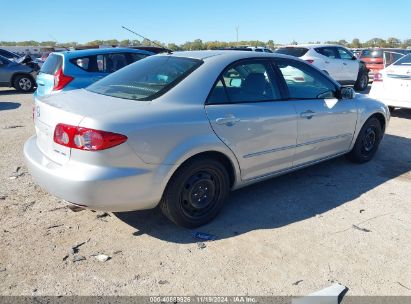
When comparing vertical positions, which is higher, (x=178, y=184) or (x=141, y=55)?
(x=141, y=55)

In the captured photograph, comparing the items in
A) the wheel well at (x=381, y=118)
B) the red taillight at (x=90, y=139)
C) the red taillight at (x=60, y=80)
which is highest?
the red taillight at (x=60, y=80)

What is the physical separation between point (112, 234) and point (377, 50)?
16.9 meters

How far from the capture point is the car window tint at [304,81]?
4.31 meters

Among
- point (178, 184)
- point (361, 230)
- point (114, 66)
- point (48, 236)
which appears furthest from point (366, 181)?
point (114, 66)

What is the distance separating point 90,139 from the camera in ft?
9.50

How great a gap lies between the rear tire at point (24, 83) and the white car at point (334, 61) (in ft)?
30.2

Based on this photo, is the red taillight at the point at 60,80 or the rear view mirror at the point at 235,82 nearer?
the rear view mirror at the point at 235,82

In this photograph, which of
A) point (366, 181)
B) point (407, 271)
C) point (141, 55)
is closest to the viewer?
point (407, 271)

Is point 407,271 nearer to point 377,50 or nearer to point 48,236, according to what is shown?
point 48,236

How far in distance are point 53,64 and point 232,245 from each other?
257 inches

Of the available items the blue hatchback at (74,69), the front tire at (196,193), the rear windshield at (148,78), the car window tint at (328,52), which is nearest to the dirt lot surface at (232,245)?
the front tire at (196,193)

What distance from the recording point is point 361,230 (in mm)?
3635

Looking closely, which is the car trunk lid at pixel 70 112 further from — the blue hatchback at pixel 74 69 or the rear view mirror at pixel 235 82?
the blue hatchback at pixel 74 69

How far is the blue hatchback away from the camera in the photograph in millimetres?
7695
